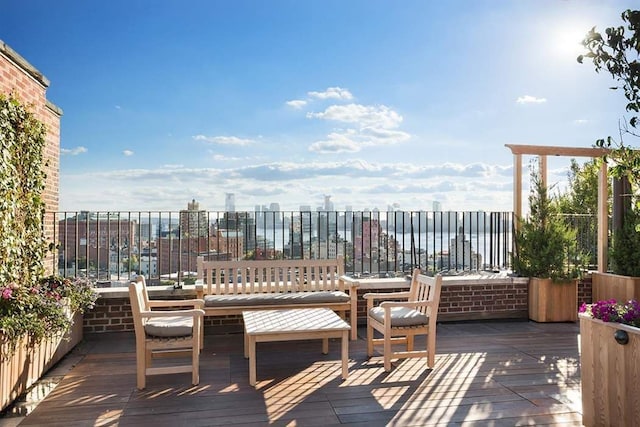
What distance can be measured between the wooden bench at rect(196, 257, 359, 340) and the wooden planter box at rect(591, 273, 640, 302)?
3.78 meters

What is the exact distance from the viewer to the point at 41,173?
5133 millimetres

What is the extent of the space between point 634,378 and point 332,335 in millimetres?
2204

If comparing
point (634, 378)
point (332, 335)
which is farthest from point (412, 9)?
point (634, 378)

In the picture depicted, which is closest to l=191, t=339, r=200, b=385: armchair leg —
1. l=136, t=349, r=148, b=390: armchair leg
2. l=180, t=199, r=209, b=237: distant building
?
l=136, t=349, r=148, b=390: armchair leg

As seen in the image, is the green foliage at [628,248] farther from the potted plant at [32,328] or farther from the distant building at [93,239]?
the potted plant at [32,328]

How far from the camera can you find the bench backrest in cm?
578

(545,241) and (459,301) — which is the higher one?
(545,241)

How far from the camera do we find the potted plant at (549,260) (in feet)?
21.7

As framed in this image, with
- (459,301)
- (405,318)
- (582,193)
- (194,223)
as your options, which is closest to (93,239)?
(194,223)

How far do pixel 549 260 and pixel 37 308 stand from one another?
600 centimetres

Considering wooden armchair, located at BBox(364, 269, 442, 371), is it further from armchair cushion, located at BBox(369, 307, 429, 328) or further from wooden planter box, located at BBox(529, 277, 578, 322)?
wooden planter box, located at BBox(529, 277, 578, 322)

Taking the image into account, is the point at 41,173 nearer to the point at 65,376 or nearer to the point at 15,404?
the point at 65,376

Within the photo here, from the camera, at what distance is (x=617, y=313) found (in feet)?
9.78

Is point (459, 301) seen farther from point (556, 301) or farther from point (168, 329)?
point (168, 329)
